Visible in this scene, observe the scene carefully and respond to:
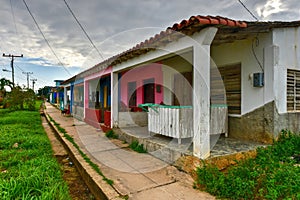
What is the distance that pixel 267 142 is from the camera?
4.82m

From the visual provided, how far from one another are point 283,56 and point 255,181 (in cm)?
344

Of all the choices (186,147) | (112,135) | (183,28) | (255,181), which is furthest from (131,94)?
(255,181)

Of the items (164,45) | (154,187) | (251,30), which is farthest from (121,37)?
(154,187)

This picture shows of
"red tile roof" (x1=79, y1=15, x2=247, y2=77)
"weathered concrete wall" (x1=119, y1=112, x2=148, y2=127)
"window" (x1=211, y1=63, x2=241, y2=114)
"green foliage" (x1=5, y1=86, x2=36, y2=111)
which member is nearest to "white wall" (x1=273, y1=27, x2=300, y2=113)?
"window" (x1=211, y1=63, x2=241, y2=114)

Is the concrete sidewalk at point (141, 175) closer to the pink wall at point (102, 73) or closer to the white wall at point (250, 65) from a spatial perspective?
the white wall at point (250, 65)

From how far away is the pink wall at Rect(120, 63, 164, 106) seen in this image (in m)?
8.80

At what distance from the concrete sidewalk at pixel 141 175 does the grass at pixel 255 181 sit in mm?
255

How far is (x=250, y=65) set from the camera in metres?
5.15

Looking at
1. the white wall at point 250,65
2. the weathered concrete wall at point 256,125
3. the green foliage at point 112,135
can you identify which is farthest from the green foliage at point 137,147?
the white wall at point 250,65

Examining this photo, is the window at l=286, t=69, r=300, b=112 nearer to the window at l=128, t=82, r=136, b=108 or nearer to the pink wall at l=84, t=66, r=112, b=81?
the pink wall at l=84, t=66, r=112, b=81

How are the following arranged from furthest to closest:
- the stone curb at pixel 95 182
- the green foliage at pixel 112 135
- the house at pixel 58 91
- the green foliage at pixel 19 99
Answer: the house at pixel 58 91, the green foliage at pixel 19 99, the green foliage at pixel 112 135, the stone curb at pixel 95 182

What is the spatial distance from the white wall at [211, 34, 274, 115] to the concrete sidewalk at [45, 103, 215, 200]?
2744 mm

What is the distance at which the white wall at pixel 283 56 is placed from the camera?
189 inches

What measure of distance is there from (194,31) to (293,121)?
3.86m
